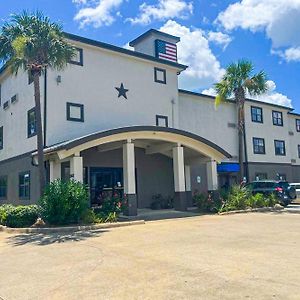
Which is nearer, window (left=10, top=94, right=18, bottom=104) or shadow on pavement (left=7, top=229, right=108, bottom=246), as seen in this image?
shadow on pavement (left=7, top=229, right=108, bottom=246)

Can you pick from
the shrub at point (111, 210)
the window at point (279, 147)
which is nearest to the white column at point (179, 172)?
the shrub at point (111, 210)

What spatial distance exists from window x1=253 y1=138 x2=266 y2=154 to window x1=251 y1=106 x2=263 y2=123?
1746mm

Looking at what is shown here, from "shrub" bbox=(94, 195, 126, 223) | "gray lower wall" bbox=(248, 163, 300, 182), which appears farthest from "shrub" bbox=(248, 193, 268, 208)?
"gray lower wall" bbox=(248, 163, 300, 182)

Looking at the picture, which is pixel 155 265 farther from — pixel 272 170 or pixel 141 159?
pixel 272 170

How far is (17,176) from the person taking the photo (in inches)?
883

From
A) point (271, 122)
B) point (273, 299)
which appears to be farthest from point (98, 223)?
point (271, 122)

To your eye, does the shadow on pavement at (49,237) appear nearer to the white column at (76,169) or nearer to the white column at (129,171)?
the white column at (76,169)

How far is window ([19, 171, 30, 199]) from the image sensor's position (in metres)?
21.0

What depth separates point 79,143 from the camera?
16688 mm

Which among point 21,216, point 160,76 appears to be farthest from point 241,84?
point 21,216

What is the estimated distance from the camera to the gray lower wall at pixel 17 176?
66.2 ft

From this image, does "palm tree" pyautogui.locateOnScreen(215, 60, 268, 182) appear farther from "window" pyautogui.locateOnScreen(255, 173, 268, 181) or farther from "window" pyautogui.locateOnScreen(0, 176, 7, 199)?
"window" pyautogui.locateOnScreen(0, 176, 7, 199)

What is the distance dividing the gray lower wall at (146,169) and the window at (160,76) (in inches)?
197

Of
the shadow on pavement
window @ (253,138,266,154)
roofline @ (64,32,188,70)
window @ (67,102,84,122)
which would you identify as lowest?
the shadow on pavement
